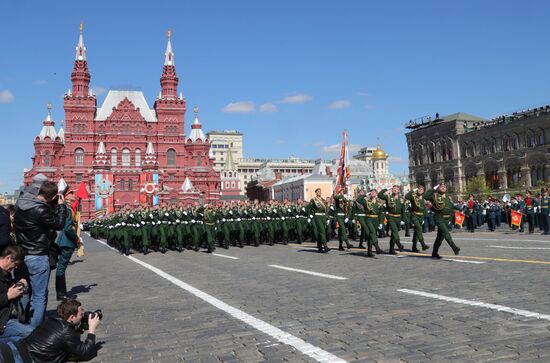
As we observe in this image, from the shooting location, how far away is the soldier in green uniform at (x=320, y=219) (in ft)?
52.1

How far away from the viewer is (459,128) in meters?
76.0

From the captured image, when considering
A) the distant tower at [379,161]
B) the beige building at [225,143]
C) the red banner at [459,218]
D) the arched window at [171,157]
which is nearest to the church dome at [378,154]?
the distant tower at [379,161]

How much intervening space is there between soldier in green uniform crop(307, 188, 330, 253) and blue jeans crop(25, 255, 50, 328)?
412 inches

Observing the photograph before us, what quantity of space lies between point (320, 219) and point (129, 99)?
271ft

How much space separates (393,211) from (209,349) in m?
10.8

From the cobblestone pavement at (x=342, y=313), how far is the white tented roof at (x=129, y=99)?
8273cm

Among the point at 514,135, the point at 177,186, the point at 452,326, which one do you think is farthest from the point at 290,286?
the point at 177,186

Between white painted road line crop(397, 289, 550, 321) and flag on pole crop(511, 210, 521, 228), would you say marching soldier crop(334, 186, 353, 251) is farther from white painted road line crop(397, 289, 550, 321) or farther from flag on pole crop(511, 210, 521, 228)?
flag on pole crop(511, 210, 521, 228)

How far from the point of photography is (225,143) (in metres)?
190

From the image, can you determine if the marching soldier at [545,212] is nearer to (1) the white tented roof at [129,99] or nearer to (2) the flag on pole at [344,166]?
(2) the flag on pole at [344,166]

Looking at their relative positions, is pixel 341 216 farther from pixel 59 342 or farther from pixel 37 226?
pixel 59 342

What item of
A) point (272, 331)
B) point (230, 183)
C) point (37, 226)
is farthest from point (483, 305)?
point (230, 183)

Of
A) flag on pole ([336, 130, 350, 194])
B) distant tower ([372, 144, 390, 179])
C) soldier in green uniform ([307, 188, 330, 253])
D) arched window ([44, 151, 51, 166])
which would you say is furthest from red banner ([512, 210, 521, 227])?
distant tower ([372, 144, 390, 179])

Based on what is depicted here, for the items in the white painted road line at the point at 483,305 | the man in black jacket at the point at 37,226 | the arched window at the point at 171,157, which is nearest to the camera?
the white painted road line at the point at 483,305
